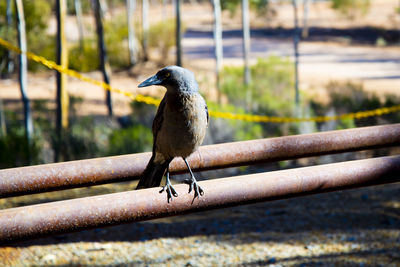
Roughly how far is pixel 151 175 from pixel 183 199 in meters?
0.60

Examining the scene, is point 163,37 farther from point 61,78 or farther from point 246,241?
point 246,241

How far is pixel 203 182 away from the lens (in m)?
2.11

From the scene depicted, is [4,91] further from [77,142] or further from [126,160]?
[126,160]

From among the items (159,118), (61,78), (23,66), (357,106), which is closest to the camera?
(159,118)

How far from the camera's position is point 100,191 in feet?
23.1

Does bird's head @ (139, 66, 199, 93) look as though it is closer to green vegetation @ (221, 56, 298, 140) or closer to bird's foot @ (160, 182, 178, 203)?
bird's foot @ (160, 182, 178, 203)

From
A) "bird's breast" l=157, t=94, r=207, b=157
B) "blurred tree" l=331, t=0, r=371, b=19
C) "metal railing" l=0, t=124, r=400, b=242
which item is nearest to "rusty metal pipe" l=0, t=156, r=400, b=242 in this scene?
"metal railing" l=0, t=124, r=400, b=242

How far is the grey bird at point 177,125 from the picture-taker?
2545 mm

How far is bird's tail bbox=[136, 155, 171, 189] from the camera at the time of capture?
2.55 meters

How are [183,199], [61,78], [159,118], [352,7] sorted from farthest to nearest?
[352,7]
[61,78]
[159,118]
[183,199]

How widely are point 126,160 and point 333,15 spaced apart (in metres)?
36.8

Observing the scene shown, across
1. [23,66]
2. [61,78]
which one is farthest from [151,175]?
[23,66]

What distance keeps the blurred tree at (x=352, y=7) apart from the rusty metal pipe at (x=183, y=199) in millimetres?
32147

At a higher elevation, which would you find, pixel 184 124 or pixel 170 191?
pixel 184 124
